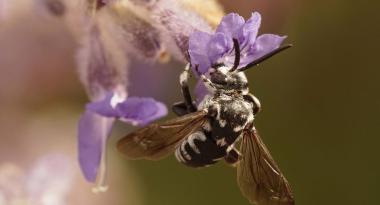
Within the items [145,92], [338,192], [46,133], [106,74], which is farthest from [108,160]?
[106,74]

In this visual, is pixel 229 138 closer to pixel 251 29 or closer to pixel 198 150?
pixel 198 150

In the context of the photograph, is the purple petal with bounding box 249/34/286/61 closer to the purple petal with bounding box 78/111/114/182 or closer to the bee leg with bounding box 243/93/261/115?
the bee leg with bounding box 243/93/261/115

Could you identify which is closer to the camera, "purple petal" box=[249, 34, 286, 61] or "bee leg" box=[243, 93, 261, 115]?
"purple petal" box=[249, 34, 286, 61]

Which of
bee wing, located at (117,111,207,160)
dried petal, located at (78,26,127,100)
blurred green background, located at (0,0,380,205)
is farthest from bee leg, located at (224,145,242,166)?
blurred green background, located at (0,0,380,205)

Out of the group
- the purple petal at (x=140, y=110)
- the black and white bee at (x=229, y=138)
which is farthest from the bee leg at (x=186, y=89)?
the purple petal at (x=140, y=110)

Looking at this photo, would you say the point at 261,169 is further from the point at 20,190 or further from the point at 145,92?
the point at 145,92
